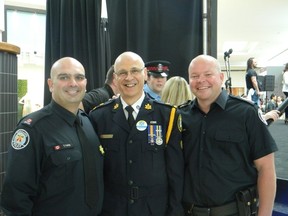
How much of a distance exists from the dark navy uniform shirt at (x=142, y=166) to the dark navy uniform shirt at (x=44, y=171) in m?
0.13

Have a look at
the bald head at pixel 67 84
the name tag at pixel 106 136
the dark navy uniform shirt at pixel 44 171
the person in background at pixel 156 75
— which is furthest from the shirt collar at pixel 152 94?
the dark navy uniform shirt at pixel 44 171

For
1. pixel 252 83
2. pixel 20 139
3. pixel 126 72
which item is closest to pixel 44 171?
pixel 20 139

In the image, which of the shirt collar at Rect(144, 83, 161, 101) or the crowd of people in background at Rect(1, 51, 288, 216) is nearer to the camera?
the crowd of people in background at Rect(1, 51, 288, 216)

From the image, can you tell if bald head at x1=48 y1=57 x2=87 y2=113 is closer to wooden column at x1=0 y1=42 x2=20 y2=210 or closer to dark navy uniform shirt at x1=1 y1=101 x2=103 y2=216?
dark navy uniform shirt at x1=1 y1=101 x2=103 y2=216

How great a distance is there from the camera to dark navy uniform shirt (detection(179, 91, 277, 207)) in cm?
150

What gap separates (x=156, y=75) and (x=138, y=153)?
150cm

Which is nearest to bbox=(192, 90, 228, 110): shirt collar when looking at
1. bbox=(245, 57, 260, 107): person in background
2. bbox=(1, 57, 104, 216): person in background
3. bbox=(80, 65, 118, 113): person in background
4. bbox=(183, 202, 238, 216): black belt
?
bbox=(183, 202, 238, 216): black belt

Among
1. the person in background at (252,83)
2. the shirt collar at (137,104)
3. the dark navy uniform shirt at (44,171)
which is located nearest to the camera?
the dark navy uniform shirt at (44,171)

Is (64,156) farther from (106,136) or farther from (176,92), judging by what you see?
(176,92)

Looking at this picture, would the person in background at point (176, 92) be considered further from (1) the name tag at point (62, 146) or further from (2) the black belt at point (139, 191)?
(1) the name tag at point (62, 146)

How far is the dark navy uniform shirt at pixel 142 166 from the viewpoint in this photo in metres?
1.47

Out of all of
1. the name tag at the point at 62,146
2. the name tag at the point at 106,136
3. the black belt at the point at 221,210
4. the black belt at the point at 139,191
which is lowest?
the black belt at the point at 221,210

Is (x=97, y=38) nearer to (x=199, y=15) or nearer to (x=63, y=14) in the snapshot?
(x=63, y=14)

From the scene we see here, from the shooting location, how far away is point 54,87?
1.49 meters
